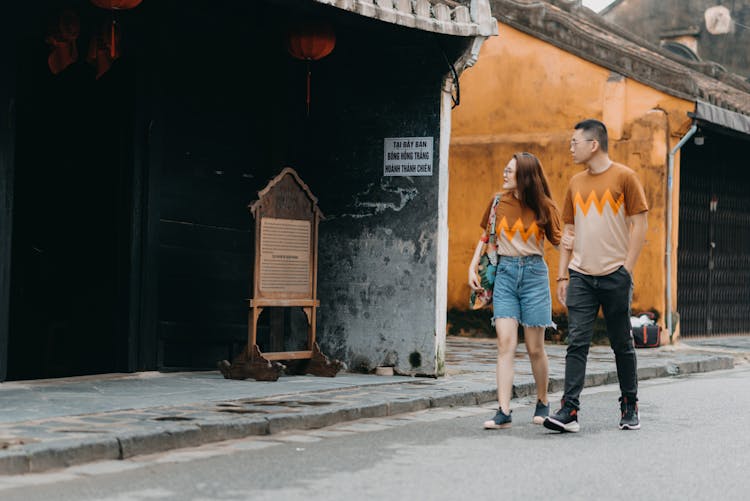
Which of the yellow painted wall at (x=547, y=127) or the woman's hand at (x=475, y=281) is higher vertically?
the yellow painted wall at (x=547, y=127)

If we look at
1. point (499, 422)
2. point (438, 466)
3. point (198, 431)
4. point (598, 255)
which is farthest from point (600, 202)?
point (198, 431)

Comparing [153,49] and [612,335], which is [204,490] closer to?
[612,335]

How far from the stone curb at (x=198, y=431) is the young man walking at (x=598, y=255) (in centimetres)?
153

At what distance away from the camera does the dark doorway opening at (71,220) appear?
1075 cm

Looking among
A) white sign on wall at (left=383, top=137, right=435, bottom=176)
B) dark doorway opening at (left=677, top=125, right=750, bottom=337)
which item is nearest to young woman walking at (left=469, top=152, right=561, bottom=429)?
white sign on wall at (left=383, top=137, right=435, bottom=176)

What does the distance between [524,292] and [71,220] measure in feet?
15.5

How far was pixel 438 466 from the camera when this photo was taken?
673cm

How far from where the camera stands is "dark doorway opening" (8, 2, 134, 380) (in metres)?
10.8

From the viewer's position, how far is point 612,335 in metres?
8.49

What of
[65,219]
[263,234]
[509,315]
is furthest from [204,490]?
[65,219]

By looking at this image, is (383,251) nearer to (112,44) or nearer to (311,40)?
(311,40)

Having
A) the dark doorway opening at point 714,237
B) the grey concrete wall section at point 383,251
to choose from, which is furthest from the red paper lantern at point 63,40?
the dark doorway opening at point 714,237

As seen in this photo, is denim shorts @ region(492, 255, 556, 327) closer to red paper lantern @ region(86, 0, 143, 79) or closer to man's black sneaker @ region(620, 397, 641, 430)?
man's black sneaker @ region(620, 397, 641, 430)

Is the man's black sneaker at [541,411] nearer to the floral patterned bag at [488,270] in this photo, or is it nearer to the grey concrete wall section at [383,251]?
the floral patterned bag at [488,270]
